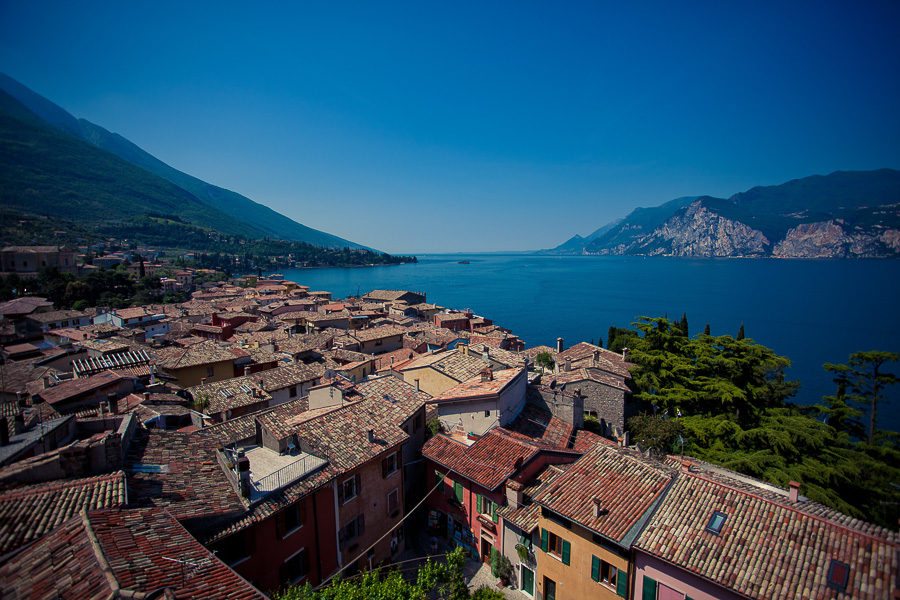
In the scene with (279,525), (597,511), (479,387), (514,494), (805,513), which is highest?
(805,513)

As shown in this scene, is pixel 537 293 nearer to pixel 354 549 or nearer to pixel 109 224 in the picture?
pixel 354 549

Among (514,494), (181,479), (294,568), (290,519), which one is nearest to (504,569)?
(514,494)

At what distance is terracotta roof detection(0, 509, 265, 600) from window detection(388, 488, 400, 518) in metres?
7.56

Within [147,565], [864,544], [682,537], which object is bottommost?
[682,537]

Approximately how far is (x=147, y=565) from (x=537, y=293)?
126m

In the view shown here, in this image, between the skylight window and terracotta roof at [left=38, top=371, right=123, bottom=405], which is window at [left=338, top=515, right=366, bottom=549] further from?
terracotta roof at [left=38, top=371, right=123, bottom=405]

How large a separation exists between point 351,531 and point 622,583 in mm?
7398

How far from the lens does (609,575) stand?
32.3 feet

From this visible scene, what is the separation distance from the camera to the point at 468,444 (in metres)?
15.1

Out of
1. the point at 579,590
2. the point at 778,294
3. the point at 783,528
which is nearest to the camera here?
the point at 783,528

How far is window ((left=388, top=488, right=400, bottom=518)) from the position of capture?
13242mm

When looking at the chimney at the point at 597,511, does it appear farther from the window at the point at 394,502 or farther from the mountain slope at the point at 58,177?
the mountain slope at the point at 58,177

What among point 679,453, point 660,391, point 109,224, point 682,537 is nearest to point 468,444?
point 682,537

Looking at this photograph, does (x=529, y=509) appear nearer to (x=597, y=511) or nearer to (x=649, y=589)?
(x=597, y=511)
